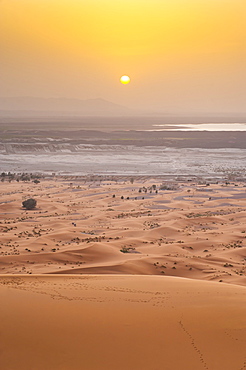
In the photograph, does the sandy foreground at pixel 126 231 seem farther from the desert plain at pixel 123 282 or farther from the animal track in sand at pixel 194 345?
the animal track in sand at pixel 194 345

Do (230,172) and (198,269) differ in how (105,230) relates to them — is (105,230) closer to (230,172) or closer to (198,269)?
(198,269)

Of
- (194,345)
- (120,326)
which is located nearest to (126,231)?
(120,326)

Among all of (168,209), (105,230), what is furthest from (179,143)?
(105,230)

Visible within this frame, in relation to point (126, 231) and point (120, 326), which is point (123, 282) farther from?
point (126, 231)

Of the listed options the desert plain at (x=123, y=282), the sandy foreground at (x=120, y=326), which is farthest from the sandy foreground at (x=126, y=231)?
the sandy foreground at (x=120, y=326)

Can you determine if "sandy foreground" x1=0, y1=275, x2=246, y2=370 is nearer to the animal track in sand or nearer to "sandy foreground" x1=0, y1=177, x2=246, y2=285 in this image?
the animal track in sand

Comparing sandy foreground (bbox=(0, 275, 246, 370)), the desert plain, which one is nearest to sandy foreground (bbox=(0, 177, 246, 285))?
the desert plain
